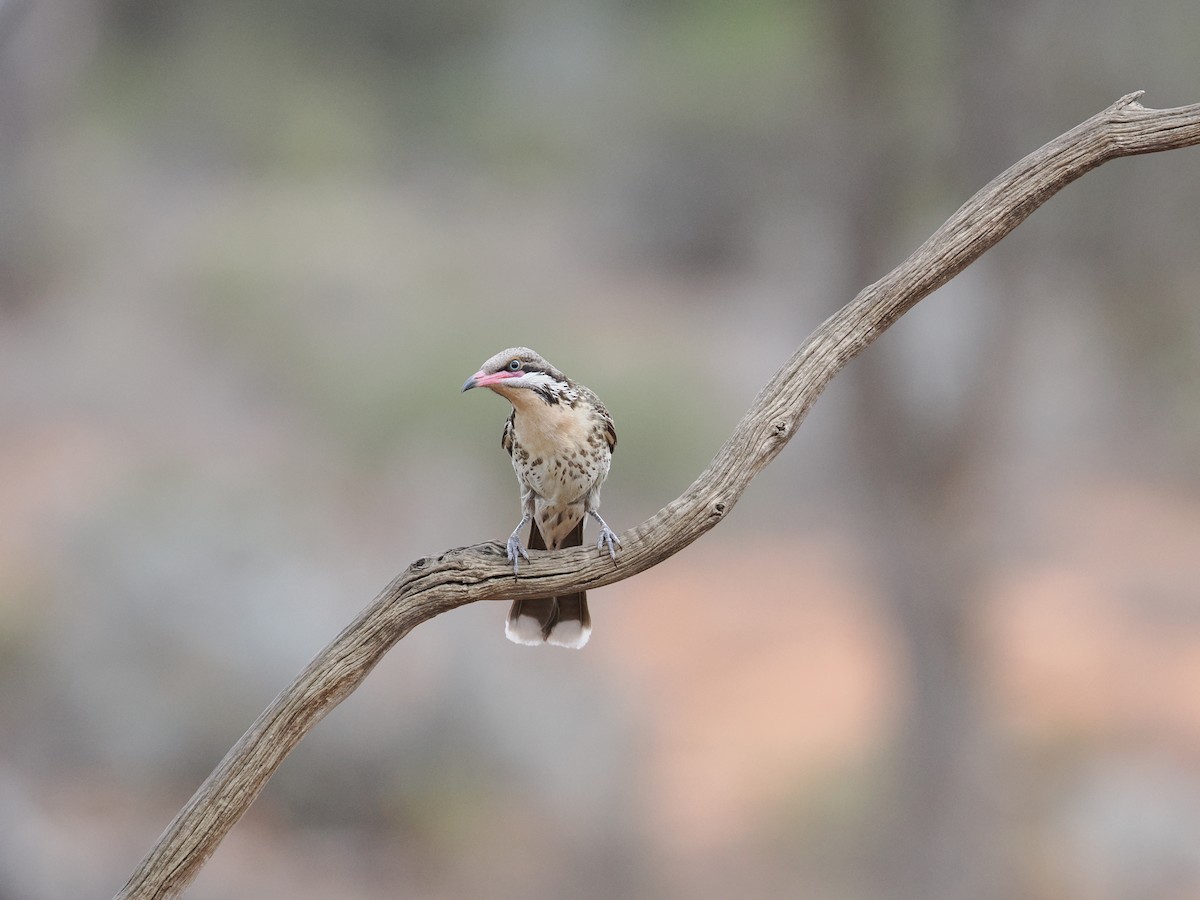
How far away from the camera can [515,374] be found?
189 cm

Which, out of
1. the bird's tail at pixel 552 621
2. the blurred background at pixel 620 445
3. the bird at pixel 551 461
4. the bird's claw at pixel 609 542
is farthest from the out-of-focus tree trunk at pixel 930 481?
the bird's claw at pixel 609 542

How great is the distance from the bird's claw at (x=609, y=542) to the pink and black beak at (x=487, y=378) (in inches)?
10.1

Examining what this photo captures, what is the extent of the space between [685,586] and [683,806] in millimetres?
807

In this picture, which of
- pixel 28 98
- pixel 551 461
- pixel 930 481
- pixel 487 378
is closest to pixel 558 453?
pixel 551 461

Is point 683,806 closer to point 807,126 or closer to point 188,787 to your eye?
point 188,787

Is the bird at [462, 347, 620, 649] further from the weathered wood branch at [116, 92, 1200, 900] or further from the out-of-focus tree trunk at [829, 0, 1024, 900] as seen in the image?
the out-of-focus tree trunk at [829, 0, 1024, 900]

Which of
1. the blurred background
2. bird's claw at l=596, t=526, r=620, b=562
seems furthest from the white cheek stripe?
the blurred background

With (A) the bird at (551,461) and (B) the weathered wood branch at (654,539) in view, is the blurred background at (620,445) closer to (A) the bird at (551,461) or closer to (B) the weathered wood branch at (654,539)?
(A) the bird at (551,461)

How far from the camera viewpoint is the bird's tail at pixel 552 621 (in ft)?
6.98

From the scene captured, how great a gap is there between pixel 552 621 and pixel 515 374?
48cm

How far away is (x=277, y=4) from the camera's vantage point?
16.1 ft

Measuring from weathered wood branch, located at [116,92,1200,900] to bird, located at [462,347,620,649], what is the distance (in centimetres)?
5

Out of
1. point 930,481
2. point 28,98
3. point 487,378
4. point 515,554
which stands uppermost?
point 28,98

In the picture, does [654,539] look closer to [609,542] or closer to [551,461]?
[609,542]
